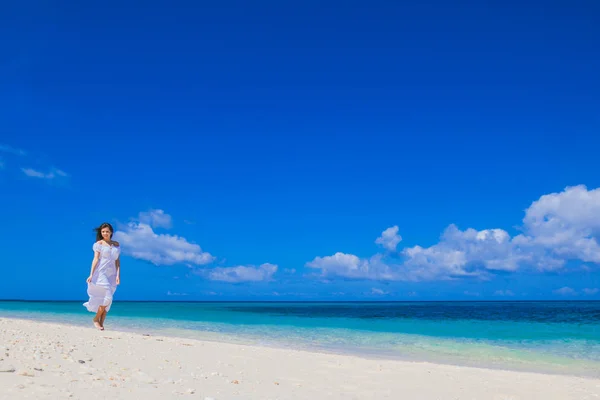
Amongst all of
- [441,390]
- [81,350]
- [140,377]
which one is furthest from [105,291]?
[441,390]

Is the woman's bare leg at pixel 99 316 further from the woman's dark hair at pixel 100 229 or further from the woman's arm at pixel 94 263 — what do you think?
the woman's dark hair at pixel 100 229

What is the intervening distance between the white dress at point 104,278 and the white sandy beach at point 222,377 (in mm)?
1834

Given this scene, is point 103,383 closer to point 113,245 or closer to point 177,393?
point 177,393

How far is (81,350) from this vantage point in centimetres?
805

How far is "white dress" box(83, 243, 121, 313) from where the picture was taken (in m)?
11.6

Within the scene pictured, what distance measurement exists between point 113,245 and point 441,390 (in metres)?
8.65

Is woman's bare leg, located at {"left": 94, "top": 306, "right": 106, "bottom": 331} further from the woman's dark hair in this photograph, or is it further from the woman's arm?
the woman's dark hair

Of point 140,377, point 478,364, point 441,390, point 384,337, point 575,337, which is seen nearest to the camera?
point 140,377

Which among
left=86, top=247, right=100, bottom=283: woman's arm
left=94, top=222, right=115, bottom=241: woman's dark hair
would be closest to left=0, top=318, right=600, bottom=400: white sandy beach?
left=86, top=247, right=100, bottom=283: woman's arm

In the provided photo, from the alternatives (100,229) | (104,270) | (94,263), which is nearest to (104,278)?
(104,270)

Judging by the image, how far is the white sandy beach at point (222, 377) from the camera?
5.25m

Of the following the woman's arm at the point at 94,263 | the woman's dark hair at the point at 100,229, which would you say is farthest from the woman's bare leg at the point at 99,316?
the woman's dark hair at the point at 100,229

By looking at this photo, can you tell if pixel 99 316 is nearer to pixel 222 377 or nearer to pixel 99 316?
pixel 99 316

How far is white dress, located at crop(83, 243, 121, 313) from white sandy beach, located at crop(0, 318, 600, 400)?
1834 mm
